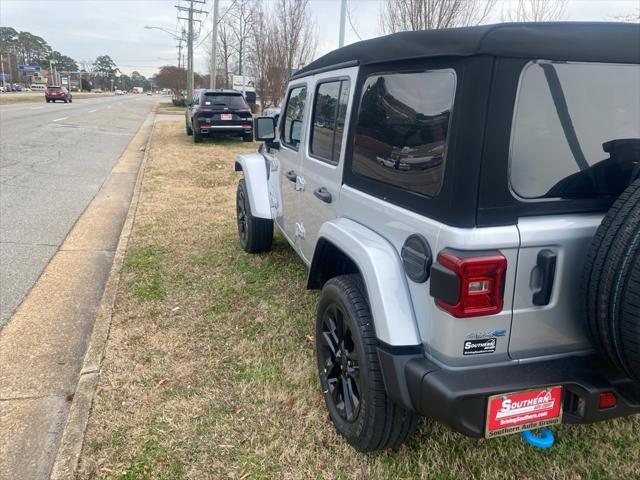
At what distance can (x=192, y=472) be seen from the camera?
2441 millimetres

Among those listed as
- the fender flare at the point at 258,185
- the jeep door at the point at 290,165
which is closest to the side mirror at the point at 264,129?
the jeep door at the point at 290,165

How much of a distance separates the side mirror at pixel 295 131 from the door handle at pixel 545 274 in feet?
7.60

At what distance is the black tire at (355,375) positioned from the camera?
2.29 m

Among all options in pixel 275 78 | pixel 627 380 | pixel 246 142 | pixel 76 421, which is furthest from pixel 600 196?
pixel 275 78

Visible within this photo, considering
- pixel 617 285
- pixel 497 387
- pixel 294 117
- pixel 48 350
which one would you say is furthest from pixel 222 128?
pixel 617 285

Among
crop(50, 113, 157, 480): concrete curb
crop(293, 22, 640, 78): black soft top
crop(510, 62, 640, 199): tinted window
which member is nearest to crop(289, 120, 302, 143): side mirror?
crop(293, 22, 640, 78): black soft top

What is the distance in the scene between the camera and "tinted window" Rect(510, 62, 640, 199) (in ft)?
6.26

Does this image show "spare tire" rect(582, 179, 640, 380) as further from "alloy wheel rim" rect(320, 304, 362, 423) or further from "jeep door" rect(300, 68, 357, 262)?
"jeep door" rect(300, 68, 357, 262)

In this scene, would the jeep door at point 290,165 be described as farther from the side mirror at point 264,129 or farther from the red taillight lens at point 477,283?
the red taillight lens at point 477,283

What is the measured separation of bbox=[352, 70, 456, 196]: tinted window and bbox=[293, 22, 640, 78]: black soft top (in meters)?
0.11

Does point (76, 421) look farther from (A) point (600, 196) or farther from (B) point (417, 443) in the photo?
(A) point (600, 196)

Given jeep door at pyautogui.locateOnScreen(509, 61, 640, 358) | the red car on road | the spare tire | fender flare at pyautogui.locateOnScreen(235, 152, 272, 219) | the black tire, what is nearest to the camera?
the spare tire

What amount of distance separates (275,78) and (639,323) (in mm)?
18220

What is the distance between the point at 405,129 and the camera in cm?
225
